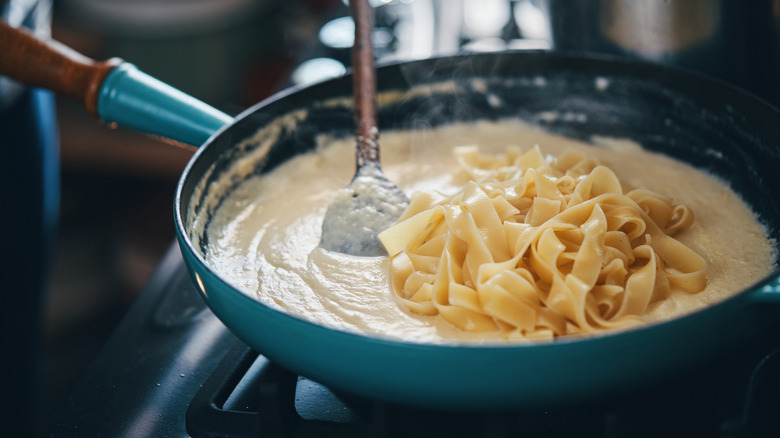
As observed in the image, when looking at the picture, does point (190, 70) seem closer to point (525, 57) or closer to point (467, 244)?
point (525, 57)

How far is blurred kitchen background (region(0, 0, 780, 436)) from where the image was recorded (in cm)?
229

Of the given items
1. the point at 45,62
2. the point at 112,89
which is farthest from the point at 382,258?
the point at 45,62

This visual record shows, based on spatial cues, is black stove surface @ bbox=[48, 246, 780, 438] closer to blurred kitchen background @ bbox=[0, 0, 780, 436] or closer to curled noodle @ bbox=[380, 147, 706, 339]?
curled noodle @ bbox=[380, 147, 706, 339]

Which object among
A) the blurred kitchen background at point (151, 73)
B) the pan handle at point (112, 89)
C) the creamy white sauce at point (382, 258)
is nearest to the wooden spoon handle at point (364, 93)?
the creamy white sauce at point (382, 258)

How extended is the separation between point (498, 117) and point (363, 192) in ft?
1.86

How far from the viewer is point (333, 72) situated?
2.10 meters

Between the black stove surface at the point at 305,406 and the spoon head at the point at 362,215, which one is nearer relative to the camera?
the black stove surface at the point at 305,406

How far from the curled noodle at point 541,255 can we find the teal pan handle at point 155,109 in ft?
1.44

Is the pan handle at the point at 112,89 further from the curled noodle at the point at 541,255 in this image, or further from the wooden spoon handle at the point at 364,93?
the curled noodle at the point at 541,255

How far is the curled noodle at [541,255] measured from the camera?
110cm

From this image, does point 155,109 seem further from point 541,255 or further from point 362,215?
point 541,255

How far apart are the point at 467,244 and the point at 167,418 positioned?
0.57 m

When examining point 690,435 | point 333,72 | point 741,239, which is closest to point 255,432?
point 690,435

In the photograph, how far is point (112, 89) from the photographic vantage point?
1447 mm
